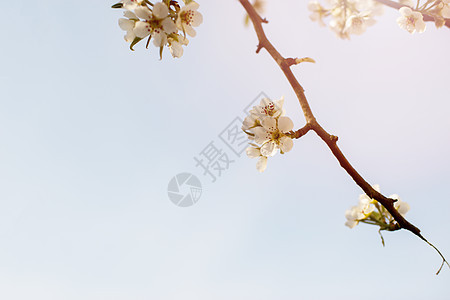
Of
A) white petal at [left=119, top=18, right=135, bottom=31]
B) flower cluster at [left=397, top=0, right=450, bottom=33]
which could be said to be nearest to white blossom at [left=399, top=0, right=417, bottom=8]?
flower cluster at [left=397, top=0, right=450, bottom=33]

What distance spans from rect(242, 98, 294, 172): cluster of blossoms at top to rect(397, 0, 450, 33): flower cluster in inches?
49.6

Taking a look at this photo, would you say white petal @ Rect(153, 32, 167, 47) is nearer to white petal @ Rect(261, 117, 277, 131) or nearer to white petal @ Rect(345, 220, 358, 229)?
white petal @ Rect(261, 117, 277, 131)

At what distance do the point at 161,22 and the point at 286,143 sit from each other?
2.66 feet

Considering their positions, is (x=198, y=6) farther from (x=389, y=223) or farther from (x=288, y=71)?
(x=389, y=223)

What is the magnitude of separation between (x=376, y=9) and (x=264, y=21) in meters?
1.88

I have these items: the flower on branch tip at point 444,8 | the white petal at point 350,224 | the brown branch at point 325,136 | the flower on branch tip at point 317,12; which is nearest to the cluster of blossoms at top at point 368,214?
the white petal at point 350,224

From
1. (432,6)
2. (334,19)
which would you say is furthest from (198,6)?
(334,19)

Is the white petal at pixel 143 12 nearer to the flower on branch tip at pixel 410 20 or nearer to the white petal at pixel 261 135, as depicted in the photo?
the white petal at pixel 261 135

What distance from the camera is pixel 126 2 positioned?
160 cm

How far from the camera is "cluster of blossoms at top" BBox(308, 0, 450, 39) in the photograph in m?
2.07

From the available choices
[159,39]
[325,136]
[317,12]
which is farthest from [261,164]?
[317,12]

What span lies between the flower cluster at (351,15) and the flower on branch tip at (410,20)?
1.72ft

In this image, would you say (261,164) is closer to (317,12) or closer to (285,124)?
(285,124)

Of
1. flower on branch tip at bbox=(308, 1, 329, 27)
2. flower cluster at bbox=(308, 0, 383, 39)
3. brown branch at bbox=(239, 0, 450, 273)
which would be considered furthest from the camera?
flower on branch tip at bbox=(308, 1, 329, 27)
